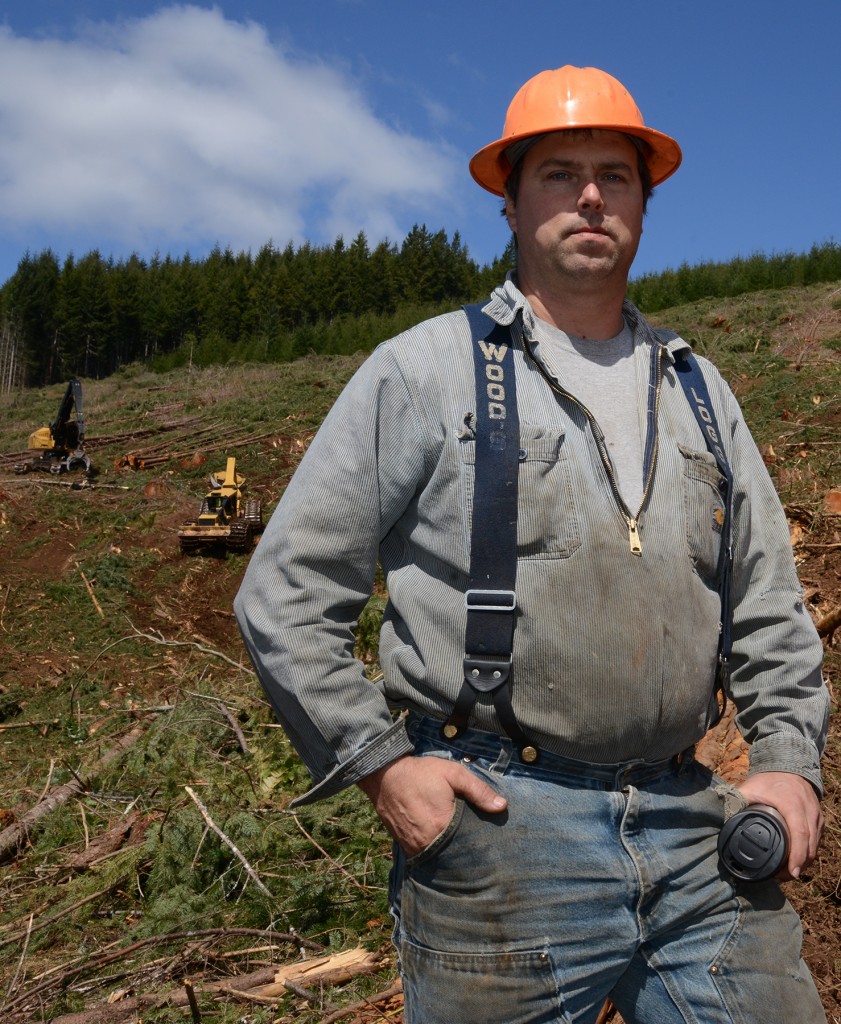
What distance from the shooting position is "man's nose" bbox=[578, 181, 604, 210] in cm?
219

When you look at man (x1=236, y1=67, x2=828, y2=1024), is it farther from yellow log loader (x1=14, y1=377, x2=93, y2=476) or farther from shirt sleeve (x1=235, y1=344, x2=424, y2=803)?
yellow log loader (x1=14, y1=377, x2=93, y2=476)

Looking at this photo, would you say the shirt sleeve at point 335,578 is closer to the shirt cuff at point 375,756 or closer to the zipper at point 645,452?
the shirt cuff at point 375,756

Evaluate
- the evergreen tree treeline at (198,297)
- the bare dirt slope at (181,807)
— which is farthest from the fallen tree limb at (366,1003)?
the evergreen tree treeline at (198,297)

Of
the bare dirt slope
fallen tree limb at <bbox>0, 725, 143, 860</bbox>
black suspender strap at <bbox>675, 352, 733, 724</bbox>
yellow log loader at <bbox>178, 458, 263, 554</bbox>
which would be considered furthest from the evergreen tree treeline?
black suspender strap at <bbox>675, 352, 733, 724</bbox>

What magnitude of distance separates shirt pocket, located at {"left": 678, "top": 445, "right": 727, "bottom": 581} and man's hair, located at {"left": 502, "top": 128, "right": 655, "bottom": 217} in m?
0.78

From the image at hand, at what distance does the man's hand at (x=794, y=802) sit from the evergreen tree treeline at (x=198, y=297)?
65647mm

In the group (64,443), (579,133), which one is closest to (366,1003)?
(579,133)

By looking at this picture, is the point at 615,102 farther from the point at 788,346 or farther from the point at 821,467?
the point at 788,346

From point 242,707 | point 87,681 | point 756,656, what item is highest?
point 756,656

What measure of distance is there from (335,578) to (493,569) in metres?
0.36

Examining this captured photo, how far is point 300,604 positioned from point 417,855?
1.86ft

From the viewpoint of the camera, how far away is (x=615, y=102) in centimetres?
228

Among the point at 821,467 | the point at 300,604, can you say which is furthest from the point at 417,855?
the point at 821,467

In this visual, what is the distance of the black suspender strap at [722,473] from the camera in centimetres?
218
